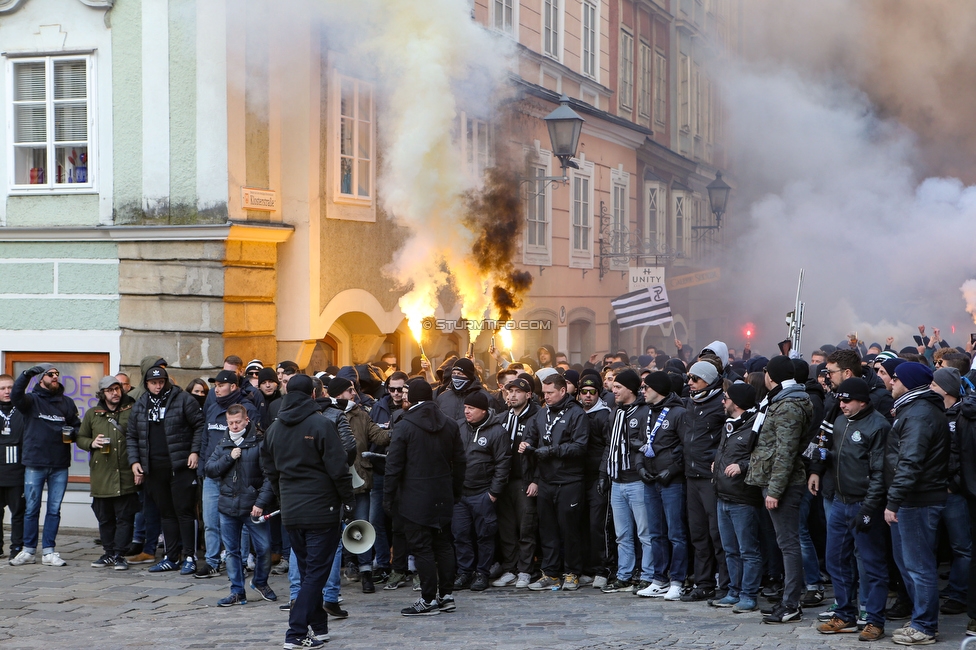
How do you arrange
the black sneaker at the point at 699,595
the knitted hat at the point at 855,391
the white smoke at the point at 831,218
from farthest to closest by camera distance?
the white smoke at the point at 831,218
the black sneaker at the point at 699,595
the knitted hat at the point at 855,391

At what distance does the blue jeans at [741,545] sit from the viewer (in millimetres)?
8383

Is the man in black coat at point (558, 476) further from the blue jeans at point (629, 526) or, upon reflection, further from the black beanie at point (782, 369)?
the black beanie at point (782, 369)

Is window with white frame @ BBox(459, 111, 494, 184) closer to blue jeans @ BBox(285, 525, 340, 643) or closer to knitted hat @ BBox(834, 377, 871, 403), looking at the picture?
blue jeans @ BBox(285, 525, 340, 643)

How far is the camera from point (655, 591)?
9.12 m

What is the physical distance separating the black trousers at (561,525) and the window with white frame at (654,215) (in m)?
15.5

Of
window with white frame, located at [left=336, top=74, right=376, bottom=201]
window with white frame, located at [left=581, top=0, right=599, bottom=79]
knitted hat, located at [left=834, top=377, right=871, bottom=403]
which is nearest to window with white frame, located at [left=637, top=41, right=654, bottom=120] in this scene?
window with white frame, located at [left=581, top=0, right=599, bottom=79]

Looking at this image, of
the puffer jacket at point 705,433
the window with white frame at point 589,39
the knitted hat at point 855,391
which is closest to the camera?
the knitted hat at point 855,391

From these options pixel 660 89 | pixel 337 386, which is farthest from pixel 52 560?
pixel 660 89

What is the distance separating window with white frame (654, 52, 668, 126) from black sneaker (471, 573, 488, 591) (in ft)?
58.7

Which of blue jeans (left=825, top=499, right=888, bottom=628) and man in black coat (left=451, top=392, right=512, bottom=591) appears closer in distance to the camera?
blue jeans (left=825, top=499, right=888, bottom=628)

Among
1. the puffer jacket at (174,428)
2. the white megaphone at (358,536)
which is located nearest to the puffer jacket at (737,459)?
the white megaphone at (358,536)

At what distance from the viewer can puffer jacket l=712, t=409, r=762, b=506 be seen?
831 cm

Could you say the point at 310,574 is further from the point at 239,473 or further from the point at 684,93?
the point at 684,93

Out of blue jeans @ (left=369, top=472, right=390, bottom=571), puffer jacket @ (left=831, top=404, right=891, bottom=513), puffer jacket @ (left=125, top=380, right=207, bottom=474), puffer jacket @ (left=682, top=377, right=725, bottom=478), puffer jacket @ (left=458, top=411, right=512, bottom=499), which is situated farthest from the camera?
puffer jacket @ (left=125, top=380, right=207, bottom=474)
